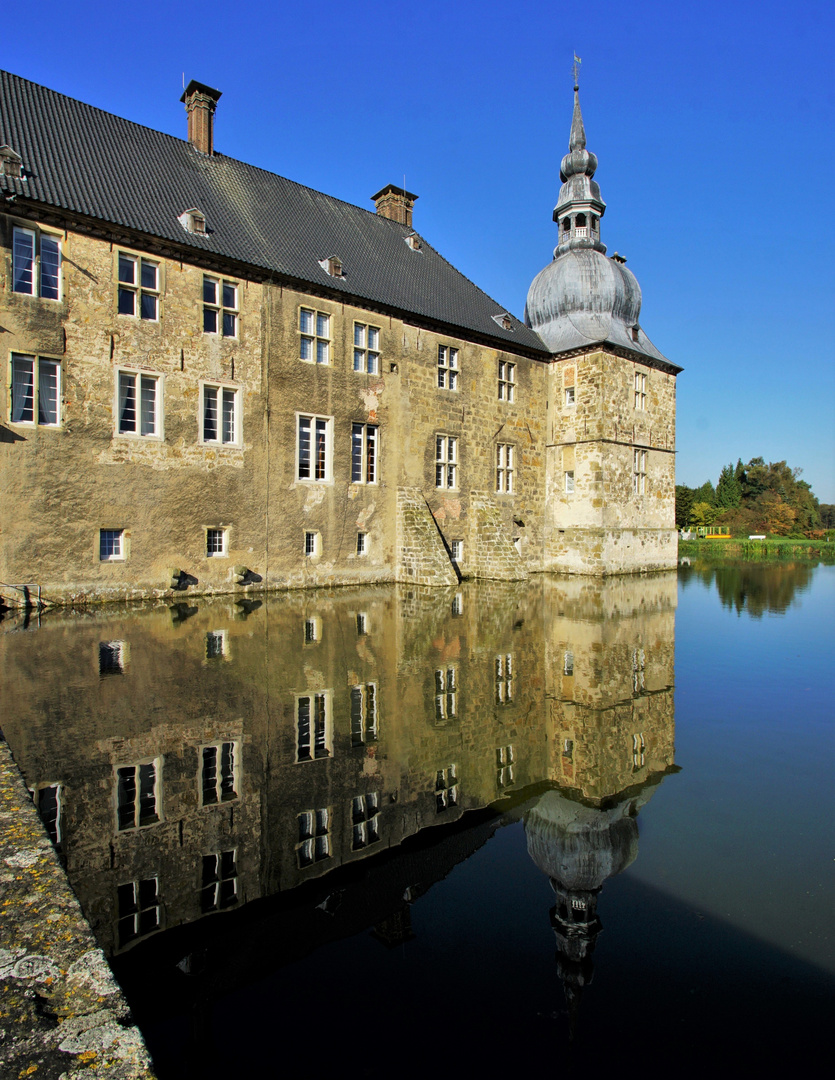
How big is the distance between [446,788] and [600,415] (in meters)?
22.7

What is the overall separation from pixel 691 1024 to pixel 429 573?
17.6m

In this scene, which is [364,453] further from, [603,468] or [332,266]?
[603,468]

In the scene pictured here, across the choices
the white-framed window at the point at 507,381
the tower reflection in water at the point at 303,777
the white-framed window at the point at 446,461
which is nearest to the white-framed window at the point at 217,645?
the tower reflection in water at the point at 303,777

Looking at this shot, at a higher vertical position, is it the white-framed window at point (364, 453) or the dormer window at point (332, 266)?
the dormer window at point (332, 266)

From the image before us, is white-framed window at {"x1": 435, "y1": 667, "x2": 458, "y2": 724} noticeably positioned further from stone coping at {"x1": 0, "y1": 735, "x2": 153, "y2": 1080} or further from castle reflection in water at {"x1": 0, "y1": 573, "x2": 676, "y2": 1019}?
stone coping at {"x1": 0, "y1": 735, "x2": 153, "y2": 1080}

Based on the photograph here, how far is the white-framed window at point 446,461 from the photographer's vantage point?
22.6 m

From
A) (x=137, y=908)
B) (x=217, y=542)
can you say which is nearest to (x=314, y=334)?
(x=217, y=542)

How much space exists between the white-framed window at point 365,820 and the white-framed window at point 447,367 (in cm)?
1929

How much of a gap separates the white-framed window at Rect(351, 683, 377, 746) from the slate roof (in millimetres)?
13156

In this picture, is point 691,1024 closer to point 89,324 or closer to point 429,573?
point 89,324

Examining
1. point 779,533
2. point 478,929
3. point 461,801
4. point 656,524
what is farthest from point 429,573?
point 779,533

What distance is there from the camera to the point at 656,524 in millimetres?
28453

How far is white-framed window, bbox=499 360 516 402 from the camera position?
25.1 m

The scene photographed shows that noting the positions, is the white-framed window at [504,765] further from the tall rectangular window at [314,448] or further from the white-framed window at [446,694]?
the tall rectangular window at [314,448]
